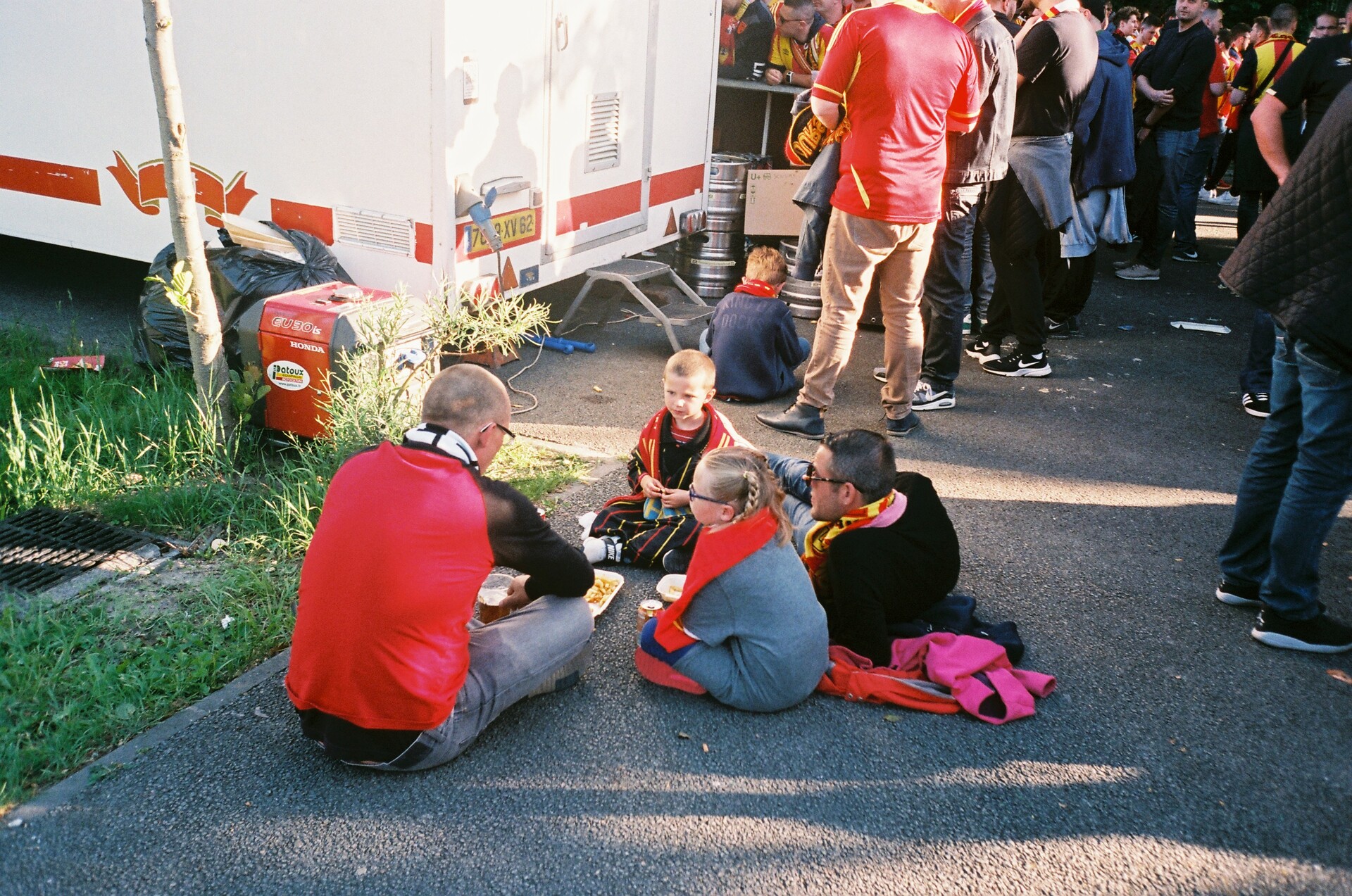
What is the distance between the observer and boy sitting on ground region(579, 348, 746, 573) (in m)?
3.80

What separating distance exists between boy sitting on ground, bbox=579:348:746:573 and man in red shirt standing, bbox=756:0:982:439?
1205mm

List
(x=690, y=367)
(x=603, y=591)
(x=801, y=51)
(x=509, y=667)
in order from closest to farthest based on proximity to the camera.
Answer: (x=509, y=667)
(x=603, y=591)
(x=690, y=367)
(x=801, y=51)

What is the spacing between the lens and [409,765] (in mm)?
2715

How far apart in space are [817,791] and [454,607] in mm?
1052

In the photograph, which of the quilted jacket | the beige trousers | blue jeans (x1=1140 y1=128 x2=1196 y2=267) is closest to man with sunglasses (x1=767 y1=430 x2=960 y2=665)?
the quilted jacket

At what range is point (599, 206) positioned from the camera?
633 cm

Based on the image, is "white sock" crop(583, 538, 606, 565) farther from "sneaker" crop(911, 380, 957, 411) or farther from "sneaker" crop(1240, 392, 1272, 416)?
"sneaker" crop(1240, 392, 1272, 416)

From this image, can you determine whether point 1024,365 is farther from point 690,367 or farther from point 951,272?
point 690,367

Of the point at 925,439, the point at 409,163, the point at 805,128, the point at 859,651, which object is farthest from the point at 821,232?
the point at 859,651

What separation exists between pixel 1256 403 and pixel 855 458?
3562 mm

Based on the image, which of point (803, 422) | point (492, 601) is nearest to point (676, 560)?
point (492, 601)

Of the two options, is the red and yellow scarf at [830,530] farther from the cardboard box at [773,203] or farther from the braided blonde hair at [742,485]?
the cardboard box at [773,203]

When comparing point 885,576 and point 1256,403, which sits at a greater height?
point 885,576

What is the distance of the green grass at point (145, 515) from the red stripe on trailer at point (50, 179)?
0.93 metres
